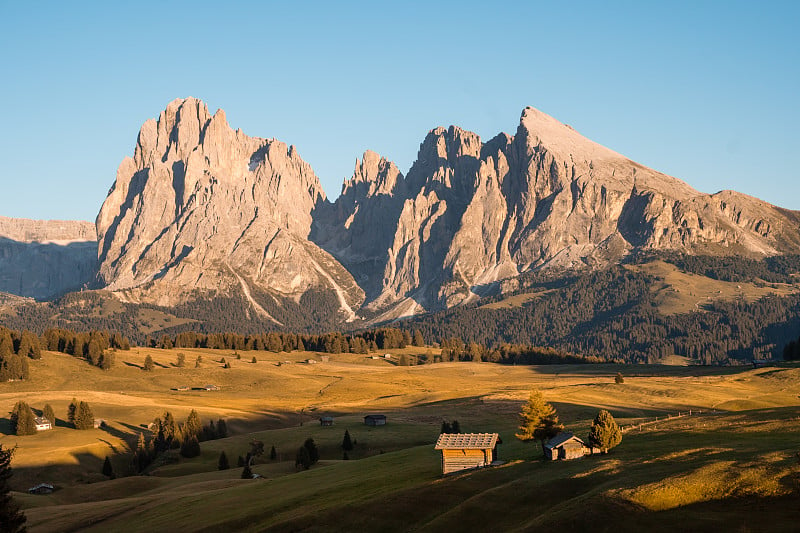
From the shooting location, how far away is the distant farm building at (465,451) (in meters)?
69.8

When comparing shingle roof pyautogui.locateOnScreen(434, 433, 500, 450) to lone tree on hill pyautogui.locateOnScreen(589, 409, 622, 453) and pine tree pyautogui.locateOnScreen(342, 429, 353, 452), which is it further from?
pine tree pyautogui.locateOnScreen(342, 429, 353, 452)

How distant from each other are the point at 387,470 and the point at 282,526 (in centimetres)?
2038

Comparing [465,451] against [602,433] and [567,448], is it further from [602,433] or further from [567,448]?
[602,433]

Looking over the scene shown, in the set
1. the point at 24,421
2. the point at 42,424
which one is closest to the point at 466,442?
the point at 24,421

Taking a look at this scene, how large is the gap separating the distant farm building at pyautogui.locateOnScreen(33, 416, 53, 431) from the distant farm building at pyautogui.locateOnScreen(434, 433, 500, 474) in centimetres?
9378

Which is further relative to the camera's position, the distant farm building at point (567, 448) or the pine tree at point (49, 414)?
the pine tree at point (49, 414)

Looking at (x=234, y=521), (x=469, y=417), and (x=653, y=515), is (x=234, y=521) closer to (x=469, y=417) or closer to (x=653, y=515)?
(x=653, y=515)

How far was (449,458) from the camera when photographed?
69.8m

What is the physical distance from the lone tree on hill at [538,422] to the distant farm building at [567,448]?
980 cm

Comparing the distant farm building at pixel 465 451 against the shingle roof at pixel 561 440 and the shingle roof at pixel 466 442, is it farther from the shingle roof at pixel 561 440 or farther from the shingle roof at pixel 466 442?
the shingle roof at pixel 561 440

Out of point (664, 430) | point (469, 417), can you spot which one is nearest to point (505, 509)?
point (664, 430)

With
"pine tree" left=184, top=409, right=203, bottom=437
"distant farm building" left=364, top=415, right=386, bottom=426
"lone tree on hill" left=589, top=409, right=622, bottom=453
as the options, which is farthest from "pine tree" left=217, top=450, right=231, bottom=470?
"lone tree on hill" left=589, top=409, right=622, bottom=453

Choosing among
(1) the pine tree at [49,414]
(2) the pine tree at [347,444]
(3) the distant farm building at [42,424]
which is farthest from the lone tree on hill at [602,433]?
(1) the pine tree at [49,414]

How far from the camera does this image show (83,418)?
140000 millimetres
